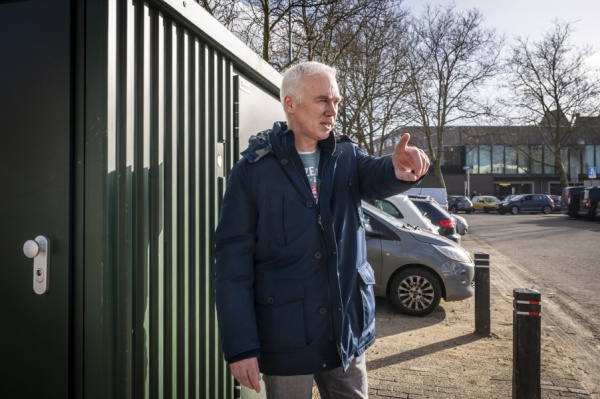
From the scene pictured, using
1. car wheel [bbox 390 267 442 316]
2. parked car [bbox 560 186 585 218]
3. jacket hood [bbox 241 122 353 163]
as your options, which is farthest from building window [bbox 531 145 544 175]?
jacket hood [bbox 241 122 353 163]

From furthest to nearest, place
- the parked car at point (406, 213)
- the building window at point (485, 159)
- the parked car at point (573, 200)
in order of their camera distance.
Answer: the building window at point (485, 159) → the parked car at point (573, 200) → the parked car at point (406, 213)

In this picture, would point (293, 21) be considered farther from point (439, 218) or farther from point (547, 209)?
point (547, 209)

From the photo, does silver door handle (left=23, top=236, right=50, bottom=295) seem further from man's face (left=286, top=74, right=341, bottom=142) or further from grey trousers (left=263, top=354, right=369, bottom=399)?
man's face (left=286, top=74, right=341, bottom=142)

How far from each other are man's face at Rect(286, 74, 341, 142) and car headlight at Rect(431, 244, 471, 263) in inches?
204

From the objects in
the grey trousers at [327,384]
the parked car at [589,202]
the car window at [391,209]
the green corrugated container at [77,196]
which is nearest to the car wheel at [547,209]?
the parked car at [589,202]

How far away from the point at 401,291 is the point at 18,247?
223 inches

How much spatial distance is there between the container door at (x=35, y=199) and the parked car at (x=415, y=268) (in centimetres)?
536

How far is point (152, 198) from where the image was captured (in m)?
2.29

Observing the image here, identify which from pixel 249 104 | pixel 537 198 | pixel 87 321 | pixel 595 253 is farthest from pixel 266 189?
pixel 537 198

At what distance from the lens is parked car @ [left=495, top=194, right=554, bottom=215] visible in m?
37.3

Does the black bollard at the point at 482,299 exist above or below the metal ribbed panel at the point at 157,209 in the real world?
below

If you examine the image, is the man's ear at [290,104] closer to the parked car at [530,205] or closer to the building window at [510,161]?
the parked car at [530,205]

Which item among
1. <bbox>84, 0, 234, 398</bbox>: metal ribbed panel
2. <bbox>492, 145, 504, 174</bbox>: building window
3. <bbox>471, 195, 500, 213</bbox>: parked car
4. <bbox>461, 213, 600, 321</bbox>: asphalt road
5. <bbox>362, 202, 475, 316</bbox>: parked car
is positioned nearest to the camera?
<bbox>84, 0, 234, 398</bbox>: metal ribbed panel

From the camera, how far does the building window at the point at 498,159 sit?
177ft
